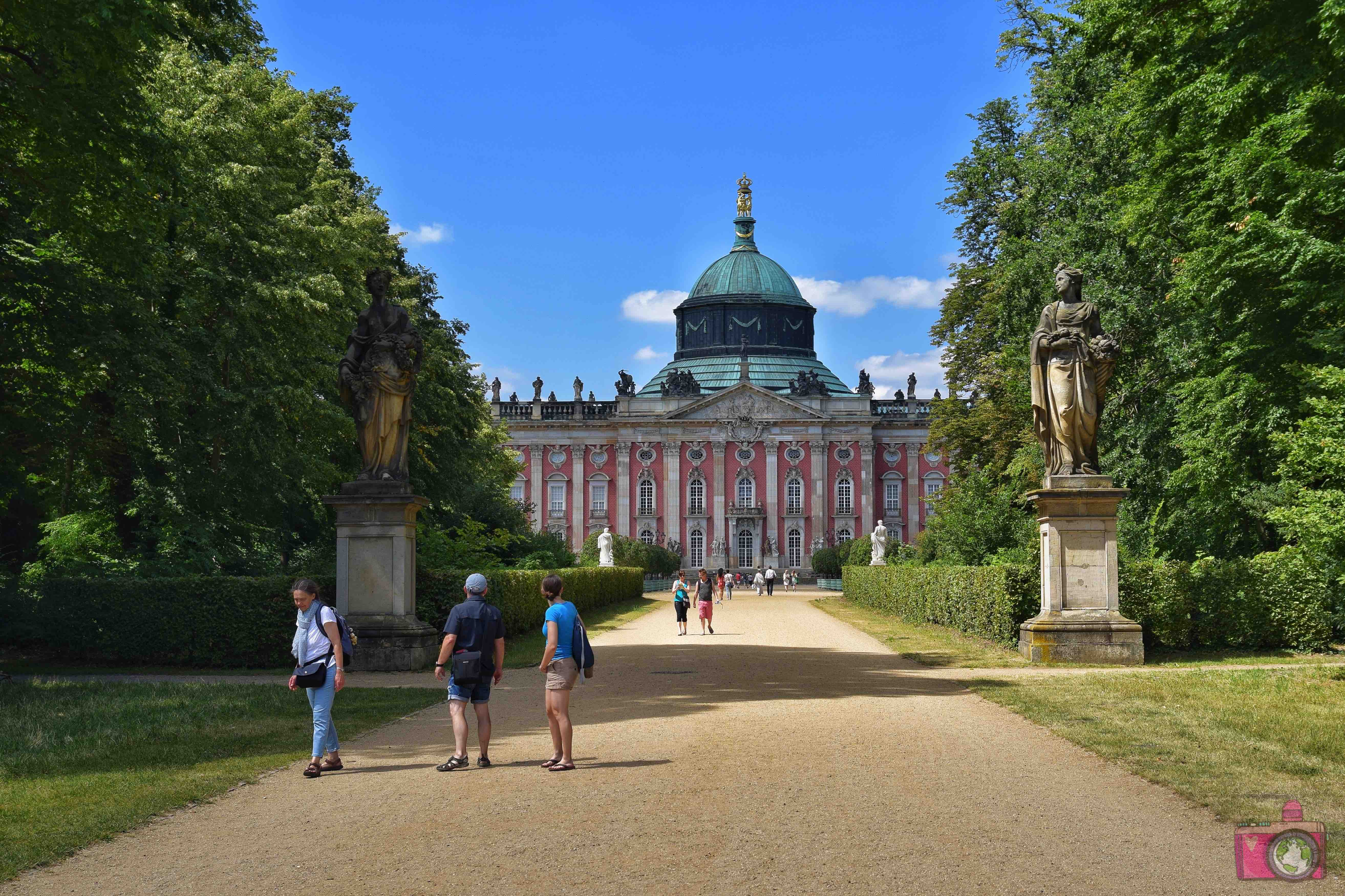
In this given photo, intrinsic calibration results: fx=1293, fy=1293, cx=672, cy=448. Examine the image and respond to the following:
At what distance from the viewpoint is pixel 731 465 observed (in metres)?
90.4

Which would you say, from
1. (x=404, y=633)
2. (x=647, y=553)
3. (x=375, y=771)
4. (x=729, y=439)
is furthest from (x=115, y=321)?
(x=729, y=439)

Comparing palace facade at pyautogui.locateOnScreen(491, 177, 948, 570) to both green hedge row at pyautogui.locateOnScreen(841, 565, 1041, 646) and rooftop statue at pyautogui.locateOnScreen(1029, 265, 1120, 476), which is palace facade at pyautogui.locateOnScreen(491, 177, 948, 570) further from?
rooftop statue at pyautogui.locateOnScreen(1029, 265, 1120, 476)

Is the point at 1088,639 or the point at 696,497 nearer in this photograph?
the point at 1088,639

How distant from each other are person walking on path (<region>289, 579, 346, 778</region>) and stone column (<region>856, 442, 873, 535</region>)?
8120 cm

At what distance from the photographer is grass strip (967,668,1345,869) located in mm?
7480

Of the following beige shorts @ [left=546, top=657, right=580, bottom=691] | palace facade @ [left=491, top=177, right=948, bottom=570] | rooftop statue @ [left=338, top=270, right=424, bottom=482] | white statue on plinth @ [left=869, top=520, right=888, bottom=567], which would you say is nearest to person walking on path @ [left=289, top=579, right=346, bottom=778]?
beige shorts @ [left=546, top=657, right=580, bottom=691]

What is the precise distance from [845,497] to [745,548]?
7892mm

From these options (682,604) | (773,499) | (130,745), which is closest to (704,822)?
(130,745)

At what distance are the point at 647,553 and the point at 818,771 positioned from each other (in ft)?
195

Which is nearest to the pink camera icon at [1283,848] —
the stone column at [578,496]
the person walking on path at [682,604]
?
the person walking on path at [682,604]

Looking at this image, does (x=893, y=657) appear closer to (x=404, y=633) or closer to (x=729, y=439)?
(x=404, y=633)

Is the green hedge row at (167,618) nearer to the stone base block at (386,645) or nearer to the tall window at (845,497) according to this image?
the stone base block at (386,645)

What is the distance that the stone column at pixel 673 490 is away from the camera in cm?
8950

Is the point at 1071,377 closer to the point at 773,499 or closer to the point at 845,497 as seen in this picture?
the point at 773,499
